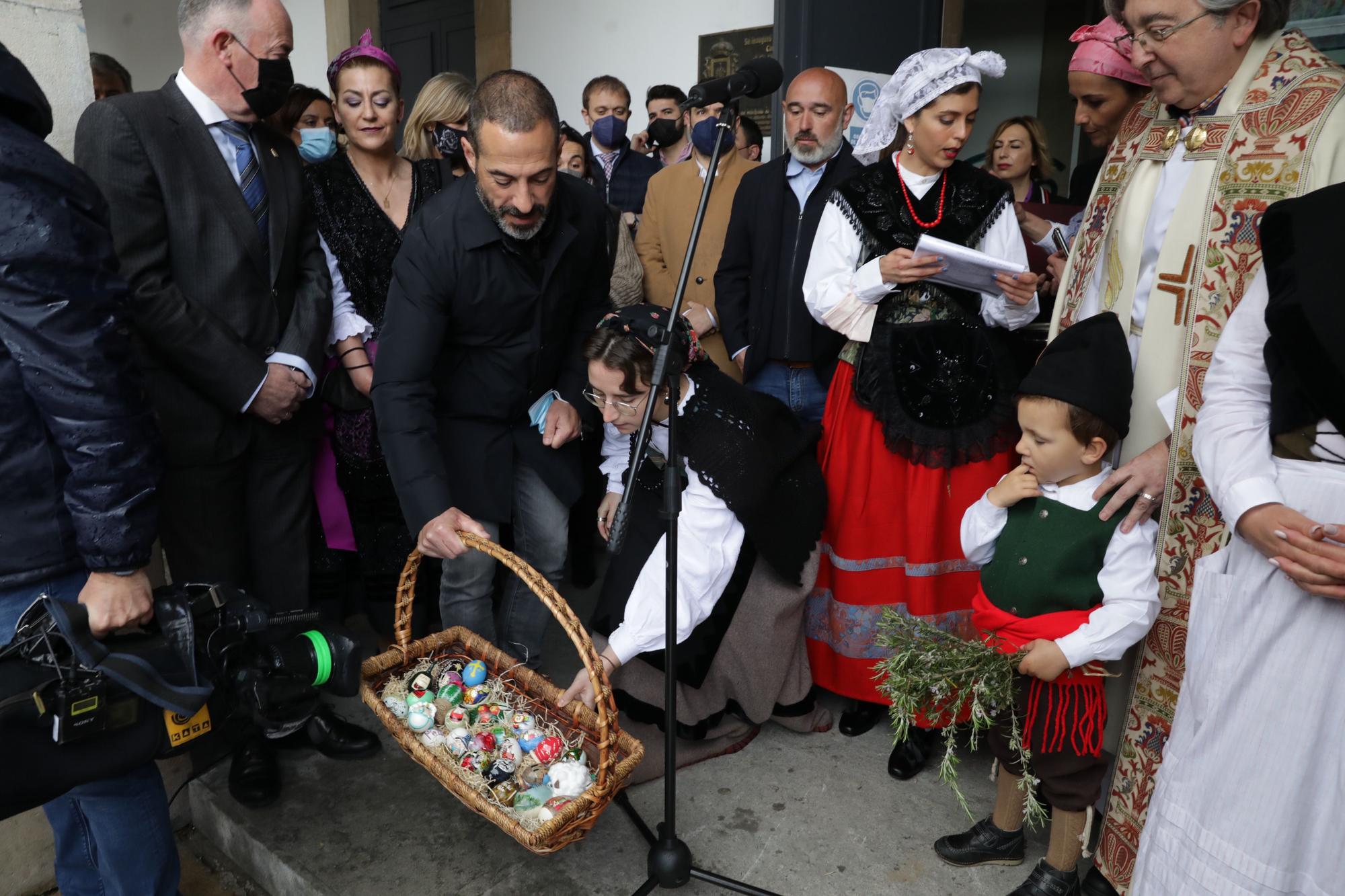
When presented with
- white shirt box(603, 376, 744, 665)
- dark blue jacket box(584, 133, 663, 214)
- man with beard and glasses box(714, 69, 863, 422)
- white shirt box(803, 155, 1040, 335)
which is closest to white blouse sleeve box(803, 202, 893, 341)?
white shirt box(803, 155, 1040, 335)

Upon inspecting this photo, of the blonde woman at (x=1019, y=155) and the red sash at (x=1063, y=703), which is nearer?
the red sash at (x=1063, y=703)

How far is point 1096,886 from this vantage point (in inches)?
88.7

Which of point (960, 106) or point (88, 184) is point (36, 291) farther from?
point (960, 106)

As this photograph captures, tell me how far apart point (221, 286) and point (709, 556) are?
1.47 meters

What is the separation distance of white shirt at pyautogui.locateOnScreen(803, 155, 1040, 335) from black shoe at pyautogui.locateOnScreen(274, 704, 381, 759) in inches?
73.2

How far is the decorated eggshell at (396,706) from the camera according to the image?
235 centimetres

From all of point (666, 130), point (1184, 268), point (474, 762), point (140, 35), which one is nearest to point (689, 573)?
point (474, 762)

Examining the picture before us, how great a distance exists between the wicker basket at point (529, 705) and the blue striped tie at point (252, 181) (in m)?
1.03

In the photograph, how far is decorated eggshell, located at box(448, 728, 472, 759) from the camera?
2.26 m

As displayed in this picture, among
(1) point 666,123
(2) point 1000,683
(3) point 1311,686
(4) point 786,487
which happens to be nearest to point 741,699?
(4) point 786,487

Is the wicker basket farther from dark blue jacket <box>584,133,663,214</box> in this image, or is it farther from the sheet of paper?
dark blue jacket <box>584,133,663,214</box>

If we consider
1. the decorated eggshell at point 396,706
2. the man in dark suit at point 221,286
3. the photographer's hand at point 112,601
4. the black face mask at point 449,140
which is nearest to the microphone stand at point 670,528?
the decorated eggshell at point 396,706

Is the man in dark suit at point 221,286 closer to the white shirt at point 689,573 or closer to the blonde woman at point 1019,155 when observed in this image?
the white shirt at point 689,573

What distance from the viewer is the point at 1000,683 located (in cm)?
197
